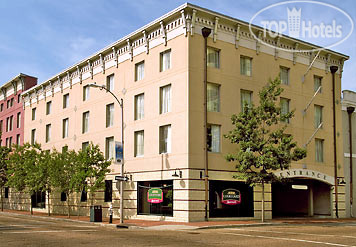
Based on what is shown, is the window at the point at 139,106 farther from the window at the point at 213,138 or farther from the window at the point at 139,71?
the window at the point at 213,138

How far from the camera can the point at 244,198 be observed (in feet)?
102

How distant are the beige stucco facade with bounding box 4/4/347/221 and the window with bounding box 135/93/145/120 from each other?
354mm

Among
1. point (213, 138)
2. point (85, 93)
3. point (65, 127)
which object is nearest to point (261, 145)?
point (213, 138)

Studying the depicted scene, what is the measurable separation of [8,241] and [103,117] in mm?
21849

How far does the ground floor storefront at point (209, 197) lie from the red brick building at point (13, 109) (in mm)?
18874

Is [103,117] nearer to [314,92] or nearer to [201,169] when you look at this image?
[201,169]

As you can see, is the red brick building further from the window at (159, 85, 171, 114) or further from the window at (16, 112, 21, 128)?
the window at (159, 85, 171, 114)

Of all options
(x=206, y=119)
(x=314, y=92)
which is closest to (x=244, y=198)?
(x=206, y=119)

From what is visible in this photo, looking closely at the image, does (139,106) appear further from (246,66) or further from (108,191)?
(246,66)

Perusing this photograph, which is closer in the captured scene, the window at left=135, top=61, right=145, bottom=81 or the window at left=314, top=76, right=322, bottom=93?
the window at left=135, top=61, right=145, bottom=81

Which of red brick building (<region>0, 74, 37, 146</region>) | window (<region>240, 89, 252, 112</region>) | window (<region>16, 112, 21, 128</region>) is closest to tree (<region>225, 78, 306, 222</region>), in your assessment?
window (<region>240, 89, 252, 112</region>)

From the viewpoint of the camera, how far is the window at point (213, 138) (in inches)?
1177

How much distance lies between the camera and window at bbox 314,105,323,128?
3703 cm

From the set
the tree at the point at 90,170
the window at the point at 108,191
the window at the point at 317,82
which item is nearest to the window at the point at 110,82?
the tree at the point at 90,170
